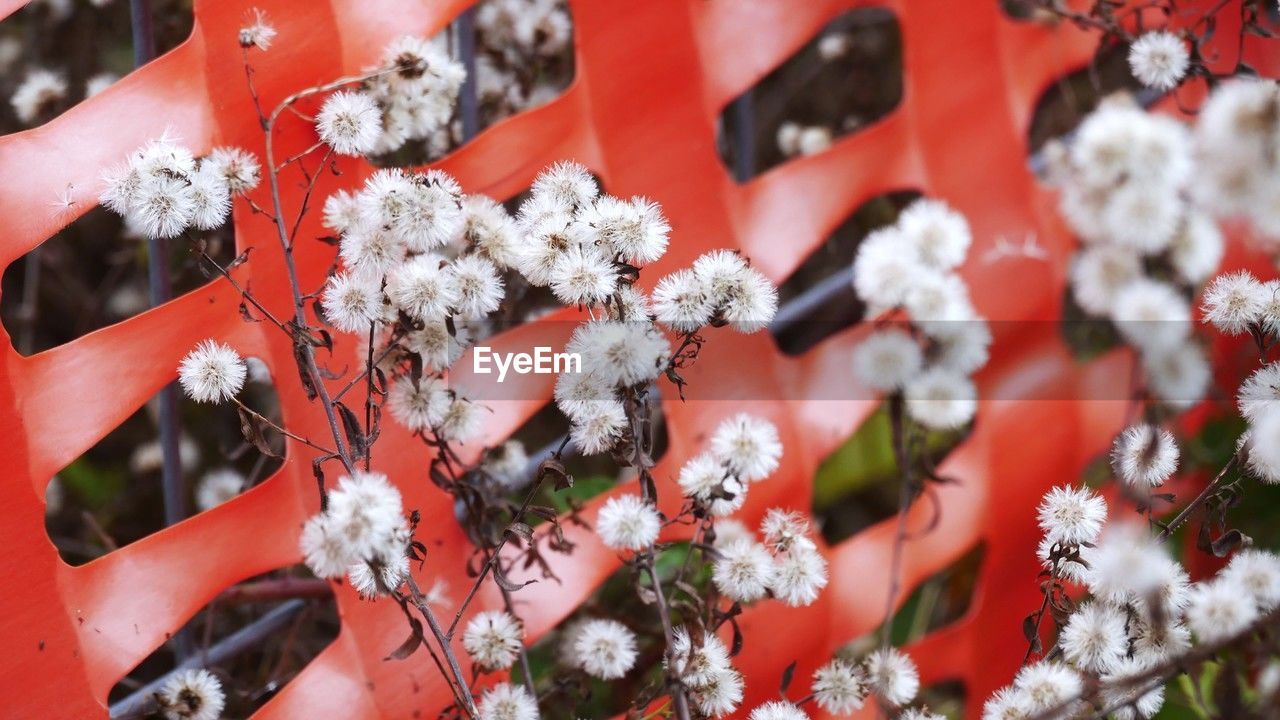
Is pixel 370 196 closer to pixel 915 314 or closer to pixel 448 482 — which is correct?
pixel 448 482

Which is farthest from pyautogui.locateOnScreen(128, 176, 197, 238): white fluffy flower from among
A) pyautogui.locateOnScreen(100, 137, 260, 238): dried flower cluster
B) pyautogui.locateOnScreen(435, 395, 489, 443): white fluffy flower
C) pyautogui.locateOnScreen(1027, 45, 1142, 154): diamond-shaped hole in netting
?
pyautogui.locateOnScreen(1027, 45, 1142, 154): diamond-shaped hole in netting

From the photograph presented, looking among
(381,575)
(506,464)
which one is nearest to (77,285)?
(506,464)

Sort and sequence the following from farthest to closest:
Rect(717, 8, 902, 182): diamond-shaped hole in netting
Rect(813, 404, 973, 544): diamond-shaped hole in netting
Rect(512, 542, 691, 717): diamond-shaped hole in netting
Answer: Rect(717, 8, 902, 182): diamond-shaped hole in netting
Rect(813, 404, 973, 544): diamond-shaped hole in netting
Rect(512, 542, 691, 717): diamond-shaped hole in netting

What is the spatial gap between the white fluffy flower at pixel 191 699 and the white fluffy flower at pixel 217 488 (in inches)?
17.0

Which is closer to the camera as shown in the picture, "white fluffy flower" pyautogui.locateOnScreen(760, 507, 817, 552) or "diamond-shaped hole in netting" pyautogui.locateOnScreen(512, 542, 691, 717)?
"white fluffy flower" pyautogui.locateOnScreen(760, 507, 817, 552)

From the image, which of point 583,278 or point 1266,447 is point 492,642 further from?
point 1266,447

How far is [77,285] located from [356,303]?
3.47 ft

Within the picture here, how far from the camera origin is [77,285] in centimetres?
146

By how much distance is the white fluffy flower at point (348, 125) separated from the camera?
690 mm

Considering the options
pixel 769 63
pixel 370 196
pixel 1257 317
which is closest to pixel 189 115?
pixel 370 196

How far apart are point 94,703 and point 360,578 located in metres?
0.30

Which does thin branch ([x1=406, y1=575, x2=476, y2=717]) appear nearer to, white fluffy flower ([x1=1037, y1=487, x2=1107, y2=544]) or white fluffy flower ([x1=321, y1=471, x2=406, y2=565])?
white fluffy flower ([x1=321, y1=471, x2=406, y2=565])

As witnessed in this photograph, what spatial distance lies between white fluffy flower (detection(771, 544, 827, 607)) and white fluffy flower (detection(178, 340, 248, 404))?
1.28 ft

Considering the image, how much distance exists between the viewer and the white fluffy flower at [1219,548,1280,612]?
59 cm
